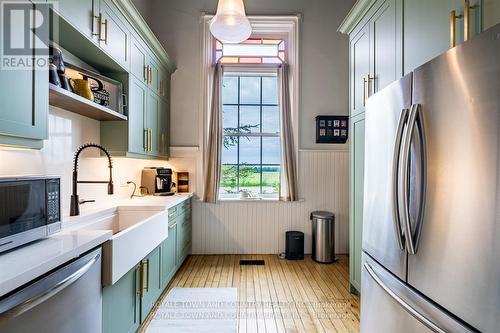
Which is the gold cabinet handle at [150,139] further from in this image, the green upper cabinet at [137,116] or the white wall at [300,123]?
the white wall at [300,123]

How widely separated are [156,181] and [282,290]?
195 centimetres

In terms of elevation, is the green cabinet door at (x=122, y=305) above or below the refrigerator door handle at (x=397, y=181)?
below

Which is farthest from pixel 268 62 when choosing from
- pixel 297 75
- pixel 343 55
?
pixel 343 55

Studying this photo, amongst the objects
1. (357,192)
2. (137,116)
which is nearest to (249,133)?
(137,116)

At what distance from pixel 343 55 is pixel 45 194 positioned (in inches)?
155

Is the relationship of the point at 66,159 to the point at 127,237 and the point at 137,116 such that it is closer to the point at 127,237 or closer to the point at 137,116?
the point at 137,116

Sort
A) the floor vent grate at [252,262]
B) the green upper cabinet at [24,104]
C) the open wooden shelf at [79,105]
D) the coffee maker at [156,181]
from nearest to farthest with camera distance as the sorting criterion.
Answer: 1. the green upper cabinet at [24,104]
2. the open wooden shelf at [79,105]
3. the coffee maker at [156,181]
4. the floor vent grate at [252,262]

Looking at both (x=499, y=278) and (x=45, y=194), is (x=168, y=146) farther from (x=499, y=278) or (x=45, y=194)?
(x=499, y=278)

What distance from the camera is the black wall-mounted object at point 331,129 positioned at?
12.7 ft

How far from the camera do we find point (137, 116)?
275 centimetres

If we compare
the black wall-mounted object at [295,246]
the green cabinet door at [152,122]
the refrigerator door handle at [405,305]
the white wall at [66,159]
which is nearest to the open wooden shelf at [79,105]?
the white wall at [66,159]

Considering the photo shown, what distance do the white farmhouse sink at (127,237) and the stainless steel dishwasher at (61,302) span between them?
62mm

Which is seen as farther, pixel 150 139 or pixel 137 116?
pixel 150 139

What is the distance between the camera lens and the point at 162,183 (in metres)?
3.42
